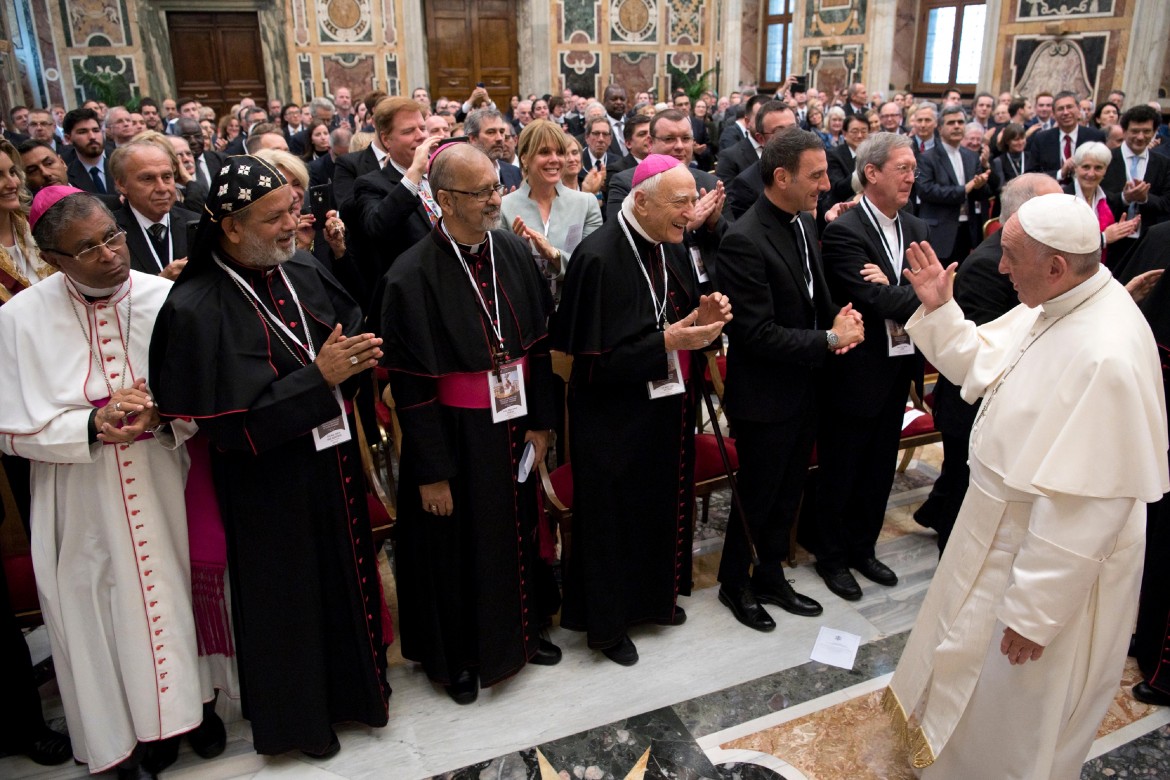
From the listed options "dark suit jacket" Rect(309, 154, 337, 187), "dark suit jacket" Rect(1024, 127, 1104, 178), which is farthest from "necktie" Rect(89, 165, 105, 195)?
"dark suit jacket" Rect(1024, 127, 1104, 178)

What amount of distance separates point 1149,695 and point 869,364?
1587 mm

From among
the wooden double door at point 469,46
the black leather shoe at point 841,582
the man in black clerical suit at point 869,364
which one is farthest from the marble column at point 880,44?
the black leather shoe at point 841,582

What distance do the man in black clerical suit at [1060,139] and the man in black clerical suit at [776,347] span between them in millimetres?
6214

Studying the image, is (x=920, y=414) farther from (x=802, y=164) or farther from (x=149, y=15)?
(x=149, y=15)

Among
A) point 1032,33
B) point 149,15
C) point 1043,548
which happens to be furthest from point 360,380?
point 149,15

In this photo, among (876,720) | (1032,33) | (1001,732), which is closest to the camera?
(1001,732)

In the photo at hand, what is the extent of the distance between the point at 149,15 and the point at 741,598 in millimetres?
15573

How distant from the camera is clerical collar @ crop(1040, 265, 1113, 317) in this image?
223 cm

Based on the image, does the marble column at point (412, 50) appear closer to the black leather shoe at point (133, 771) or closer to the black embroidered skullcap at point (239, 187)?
the black embroidered skullcap at point (239, 187)

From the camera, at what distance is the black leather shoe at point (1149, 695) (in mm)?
3117

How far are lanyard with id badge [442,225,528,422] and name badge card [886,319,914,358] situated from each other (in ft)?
5.19

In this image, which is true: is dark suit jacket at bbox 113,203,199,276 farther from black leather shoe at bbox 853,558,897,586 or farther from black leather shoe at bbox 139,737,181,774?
black leather shoe at bbox 853,558,897,586

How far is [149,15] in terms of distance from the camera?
14609 millimetres

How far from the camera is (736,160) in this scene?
6316 mm
